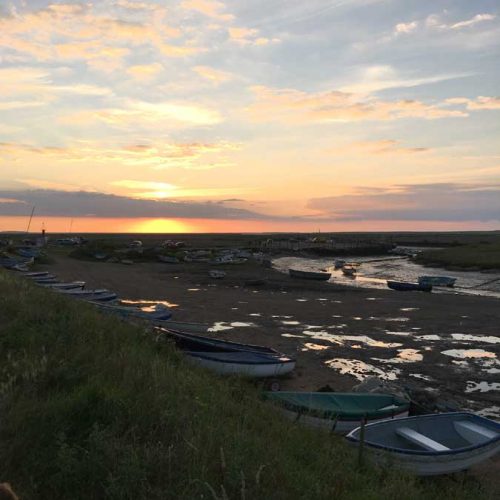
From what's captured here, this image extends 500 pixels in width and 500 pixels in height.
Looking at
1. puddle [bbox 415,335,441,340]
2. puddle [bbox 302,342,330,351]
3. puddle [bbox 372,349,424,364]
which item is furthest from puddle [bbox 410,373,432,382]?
puddle [bbox 415,335,441,340]

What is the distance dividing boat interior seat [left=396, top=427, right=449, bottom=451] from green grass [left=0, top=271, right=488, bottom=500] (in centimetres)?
61

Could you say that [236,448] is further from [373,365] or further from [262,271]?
[262,271]

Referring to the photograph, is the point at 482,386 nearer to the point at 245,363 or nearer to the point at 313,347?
the point at 313,347

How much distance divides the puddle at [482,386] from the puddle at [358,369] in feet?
7.22

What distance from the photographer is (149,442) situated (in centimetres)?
528

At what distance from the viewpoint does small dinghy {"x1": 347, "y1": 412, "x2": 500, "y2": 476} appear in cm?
→ 816

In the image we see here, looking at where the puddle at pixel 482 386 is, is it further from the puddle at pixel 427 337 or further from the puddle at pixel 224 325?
the puddle at pixel 224 325

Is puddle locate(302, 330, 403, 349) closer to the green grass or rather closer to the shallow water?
the green grass

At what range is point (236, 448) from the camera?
5.30m

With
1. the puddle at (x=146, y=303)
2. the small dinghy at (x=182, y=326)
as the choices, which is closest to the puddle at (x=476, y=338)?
the small dinghy at (x=182, y=326)

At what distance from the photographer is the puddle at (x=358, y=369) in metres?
16.2

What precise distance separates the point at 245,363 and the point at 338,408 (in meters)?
4.13

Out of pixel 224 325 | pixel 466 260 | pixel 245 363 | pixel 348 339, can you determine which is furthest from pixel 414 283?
pixel 245 363

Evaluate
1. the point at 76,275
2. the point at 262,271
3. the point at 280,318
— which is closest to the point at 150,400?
the point at 280,318
